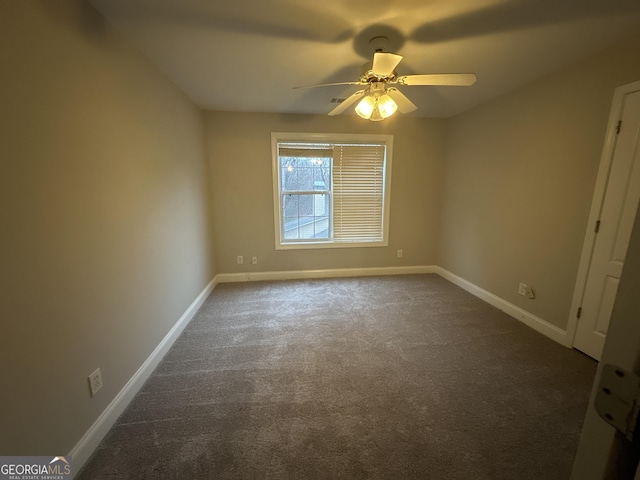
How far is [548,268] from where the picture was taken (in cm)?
242

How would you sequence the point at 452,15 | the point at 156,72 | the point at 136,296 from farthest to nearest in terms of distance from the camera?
the point at 156,72 → the point at 136,296 → the point at 452,15

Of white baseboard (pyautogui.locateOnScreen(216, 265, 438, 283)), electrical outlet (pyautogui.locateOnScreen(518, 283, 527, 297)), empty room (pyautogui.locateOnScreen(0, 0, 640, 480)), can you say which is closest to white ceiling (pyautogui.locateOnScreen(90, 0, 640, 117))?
empty room (pyautogui.locateOnScreen(0, 0, 640, 480))

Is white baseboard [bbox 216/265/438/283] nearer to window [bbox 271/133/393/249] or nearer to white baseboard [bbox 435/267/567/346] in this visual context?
window [bbox 271/133/393/249]

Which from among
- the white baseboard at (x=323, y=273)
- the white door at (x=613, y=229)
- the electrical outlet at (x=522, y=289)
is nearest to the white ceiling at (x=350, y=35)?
the white door at (x=613, y=229)

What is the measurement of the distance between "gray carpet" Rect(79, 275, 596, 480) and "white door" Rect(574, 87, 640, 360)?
0.28 metres

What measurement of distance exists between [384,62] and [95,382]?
8.14 ft

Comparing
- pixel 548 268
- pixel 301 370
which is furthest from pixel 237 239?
pixel 548 268

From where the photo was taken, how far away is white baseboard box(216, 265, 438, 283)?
3824 mm

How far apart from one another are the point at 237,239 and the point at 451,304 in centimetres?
294

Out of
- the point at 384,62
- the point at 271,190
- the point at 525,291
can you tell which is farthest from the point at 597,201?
the point at 271,190

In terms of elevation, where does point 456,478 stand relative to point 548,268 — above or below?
below

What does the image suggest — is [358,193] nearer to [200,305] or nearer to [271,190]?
[271,190]

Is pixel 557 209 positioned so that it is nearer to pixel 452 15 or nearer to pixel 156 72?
pixel 452 15

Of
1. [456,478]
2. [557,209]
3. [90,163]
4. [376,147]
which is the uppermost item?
[376,147]
